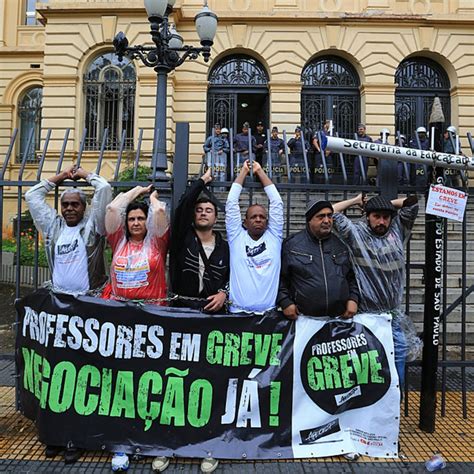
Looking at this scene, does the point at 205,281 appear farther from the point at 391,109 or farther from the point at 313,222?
the point at 391,109

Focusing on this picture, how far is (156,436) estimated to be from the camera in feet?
12.4

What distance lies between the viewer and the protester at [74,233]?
13.5 ft

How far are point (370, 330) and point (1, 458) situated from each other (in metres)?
3.25

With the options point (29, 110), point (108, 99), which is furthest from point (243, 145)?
point (29, 110)

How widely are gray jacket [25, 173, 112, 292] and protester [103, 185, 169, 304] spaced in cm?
17

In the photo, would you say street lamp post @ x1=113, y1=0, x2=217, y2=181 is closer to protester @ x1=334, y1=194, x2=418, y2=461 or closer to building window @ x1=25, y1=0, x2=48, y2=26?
protester @ x1=334, y1=194, x2=418, y2=461

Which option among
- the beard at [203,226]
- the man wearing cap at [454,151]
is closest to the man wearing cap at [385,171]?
the man wearing cap at [454,151]

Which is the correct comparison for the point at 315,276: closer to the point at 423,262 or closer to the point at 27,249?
the point at 423,262

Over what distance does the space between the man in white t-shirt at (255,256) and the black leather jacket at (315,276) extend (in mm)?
108

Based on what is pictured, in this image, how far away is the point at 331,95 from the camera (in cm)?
1756

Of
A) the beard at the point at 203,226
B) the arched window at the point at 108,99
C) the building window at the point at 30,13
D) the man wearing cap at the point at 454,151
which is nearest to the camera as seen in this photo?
the beard at the point at 203,226

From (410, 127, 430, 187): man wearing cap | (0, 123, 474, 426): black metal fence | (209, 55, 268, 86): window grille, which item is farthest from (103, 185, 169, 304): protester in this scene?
(209, 55, 268, 86): window grille

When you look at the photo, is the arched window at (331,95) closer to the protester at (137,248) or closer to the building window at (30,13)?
the building window at (30,13)

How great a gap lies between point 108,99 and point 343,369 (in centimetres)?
1562
